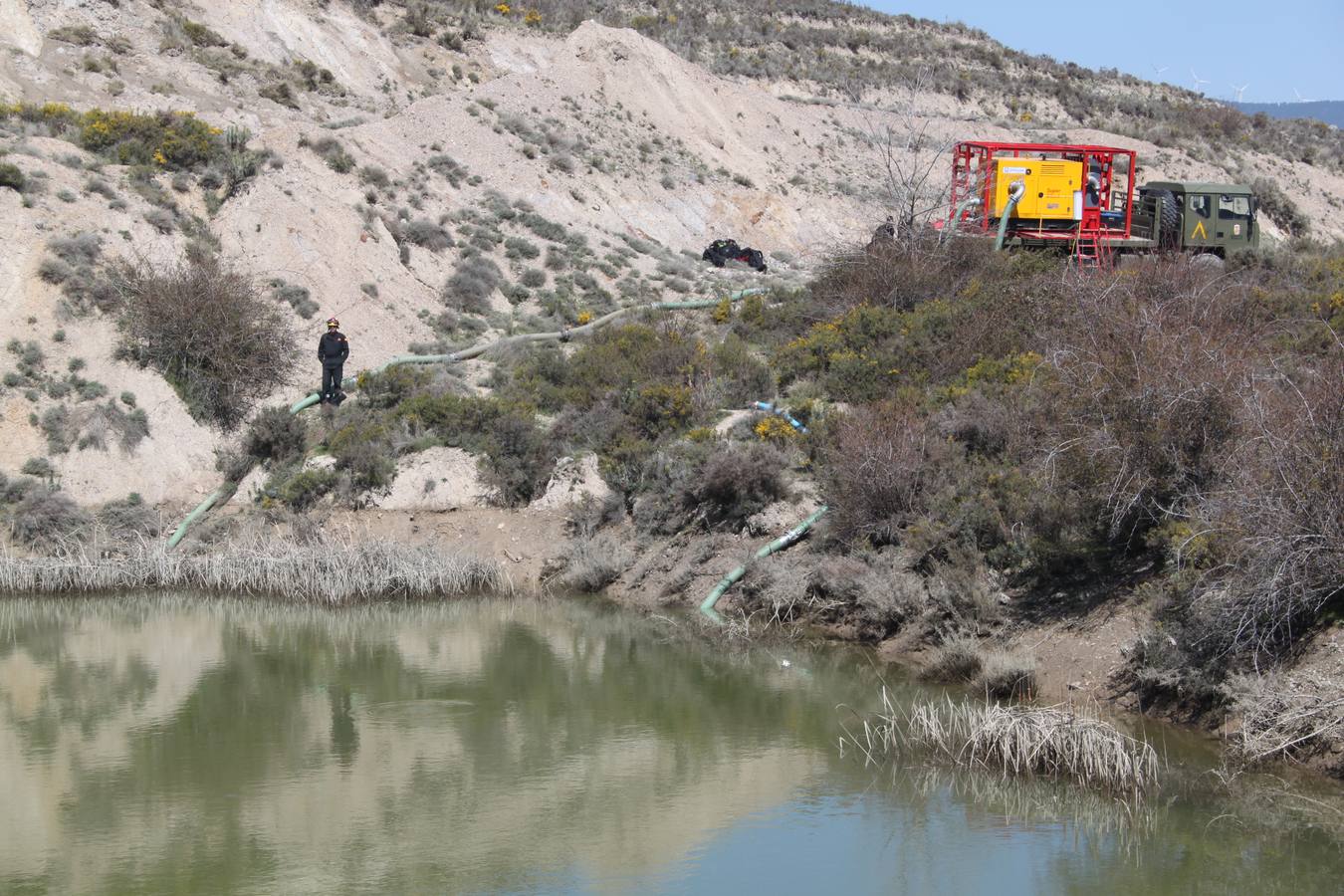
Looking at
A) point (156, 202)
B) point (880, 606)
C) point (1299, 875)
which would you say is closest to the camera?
point (1299, 875)

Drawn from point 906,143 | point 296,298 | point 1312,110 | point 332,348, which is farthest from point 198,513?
point 1312,110

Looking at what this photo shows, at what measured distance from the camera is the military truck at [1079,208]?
33.5m

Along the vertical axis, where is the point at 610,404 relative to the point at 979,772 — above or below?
above

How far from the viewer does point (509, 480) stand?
27062 mm

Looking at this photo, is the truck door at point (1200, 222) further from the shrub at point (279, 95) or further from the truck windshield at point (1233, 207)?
the shrub at point (279, 95)

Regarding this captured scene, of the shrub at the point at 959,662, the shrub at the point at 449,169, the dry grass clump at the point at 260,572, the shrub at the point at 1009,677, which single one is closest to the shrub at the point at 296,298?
the shrub at the point at 449,169

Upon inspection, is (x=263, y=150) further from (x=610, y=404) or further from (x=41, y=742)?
(x=41, y=742)

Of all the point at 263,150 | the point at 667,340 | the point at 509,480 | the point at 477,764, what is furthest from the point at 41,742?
the point at 263,150

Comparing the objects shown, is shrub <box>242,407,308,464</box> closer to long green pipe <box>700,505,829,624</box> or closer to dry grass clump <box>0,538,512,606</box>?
dry grass clump <box>0,538,512,606</box>

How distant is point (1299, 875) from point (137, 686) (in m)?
14.3

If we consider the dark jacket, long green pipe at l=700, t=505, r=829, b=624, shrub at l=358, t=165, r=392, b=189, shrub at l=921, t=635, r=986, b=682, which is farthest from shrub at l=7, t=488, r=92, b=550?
shrub at l=921, t=635, r=986, b=682

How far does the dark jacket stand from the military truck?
1469cm

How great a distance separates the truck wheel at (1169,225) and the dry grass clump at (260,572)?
20494 millimetres

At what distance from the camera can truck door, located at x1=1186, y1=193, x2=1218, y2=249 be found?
34.0m
